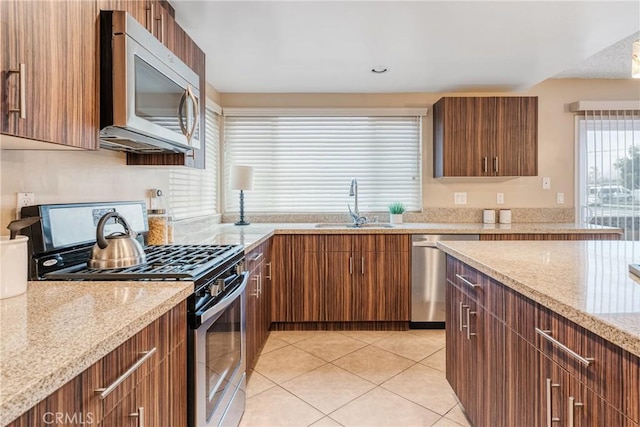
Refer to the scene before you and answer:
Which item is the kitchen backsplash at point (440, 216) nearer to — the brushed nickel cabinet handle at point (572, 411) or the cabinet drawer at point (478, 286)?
the cabinet drawer at point (478, 286)

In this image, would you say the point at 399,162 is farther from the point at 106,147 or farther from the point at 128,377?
the point at 128,377

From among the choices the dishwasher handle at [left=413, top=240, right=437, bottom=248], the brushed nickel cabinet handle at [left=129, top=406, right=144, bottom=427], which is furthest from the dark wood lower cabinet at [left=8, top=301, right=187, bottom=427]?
the dishwasher handle at [left=413, top=240, right=437, bottom=248]

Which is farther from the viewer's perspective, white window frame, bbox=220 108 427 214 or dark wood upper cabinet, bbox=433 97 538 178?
white window frame, bbox=220 108 427 214

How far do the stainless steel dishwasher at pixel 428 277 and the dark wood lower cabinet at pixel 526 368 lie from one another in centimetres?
111

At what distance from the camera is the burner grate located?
124 cm

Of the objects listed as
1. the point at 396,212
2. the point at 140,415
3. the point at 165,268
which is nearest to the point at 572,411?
the point at 140,415

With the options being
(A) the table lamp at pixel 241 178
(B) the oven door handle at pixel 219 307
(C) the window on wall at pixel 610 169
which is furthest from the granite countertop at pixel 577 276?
(C) the window on wall at pixel 610 169

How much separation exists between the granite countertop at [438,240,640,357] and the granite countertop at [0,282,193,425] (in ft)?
3.44

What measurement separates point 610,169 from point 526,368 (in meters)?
3.40

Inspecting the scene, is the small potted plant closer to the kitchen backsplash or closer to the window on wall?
the kitchen backsplash

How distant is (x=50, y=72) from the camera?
1.03 m

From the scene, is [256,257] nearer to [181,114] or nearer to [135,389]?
[181,114]

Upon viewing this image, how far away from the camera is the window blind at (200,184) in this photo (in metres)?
2.73

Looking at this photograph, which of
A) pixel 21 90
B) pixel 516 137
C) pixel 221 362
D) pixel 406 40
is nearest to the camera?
pixel 21 90
